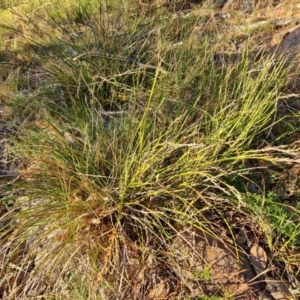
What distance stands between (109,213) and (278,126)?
3.50 ft

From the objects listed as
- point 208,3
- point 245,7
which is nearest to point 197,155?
point 208,3

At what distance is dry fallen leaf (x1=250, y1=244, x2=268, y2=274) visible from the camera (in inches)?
70.7

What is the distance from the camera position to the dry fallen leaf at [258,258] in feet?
5.90

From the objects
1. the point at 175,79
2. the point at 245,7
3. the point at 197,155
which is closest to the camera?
the point at 197,155

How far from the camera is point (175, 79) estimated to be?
2244mm

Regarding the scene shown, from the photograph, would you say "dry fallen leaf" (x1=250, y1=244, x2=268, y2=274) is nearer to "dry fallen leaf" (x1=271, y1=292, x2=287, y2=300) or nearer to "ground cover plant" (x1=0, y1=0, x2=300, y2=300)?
"ground cover plant" (x1=0, y1=0, x2=300, y2=300)

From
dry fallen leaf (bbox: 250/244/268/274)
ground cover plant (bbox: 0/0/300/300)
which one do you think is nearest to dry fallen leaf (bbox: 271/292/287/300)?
ground cover plant (bbox: 0/0/300/300)

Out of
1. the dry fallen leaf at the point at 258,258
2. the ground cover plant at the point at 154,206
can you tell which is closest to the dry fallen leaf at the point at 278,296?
the ground cover plant at the point at 154,206

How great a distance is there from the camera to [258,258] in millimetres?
1830

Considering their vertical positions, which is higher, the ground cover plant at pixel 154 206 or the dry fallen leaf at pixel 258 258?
the ground cover plant at pixel 154 206

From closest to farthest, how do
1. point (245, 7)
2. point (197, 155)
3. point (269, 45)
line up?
point (197, 155) < point (269, 45) < point (245, 7)

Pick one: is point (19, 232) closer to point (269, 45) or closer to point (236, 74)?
point (236, 74)

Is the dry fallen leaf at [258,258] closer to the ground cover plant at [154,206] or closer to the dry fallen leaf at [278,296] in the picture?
the ground cover plant at [154,206]

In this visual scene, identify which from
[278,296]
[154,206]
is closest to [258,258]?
[278,296]
